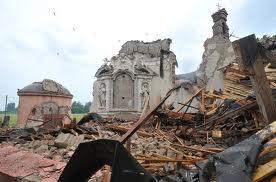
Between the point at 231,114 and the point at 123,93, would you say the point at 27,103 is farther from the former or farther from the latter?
the point at 231,114

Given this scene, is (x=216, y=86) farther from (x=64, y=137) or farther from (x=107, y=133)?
(x=64, y=137)

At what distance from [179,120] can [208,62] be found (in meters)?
13.0

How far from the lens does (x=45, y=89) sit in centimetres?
2416

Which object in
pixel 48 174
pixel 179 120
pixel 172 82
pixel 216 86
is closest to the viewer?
pixel 48 174

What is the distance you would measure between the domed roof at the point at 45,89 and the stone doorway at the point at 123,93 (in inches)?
168

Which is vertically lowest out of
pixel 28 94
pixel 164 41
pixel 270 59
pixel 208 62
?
pixel 270 59

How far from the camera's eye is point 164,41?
99.4 feet

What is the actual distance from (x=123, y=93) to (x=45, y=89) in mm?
6728

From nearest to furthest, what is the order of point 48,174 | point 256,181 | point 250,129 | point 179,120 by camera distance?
1. point 256,181
2. point 48,174
3. point 250,129
4. point 179,120

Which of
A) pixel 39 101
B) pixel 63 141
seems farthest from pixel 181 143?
pixel 39 101

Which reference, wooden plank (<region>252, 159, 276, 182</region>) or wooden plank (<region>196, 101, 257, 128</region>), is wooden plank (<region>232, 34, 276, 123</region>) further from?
wooden plank (<region>196, 101, 257, 128</region>)

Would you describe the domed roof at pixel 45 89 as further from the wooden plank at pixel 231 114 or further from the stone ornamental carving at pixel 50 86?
the wooden plank at pixel 231 114

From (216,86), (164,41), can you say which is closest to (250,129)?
(216,86)

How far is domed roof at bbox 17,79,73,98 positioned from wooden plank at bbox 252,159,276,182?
23149mm
